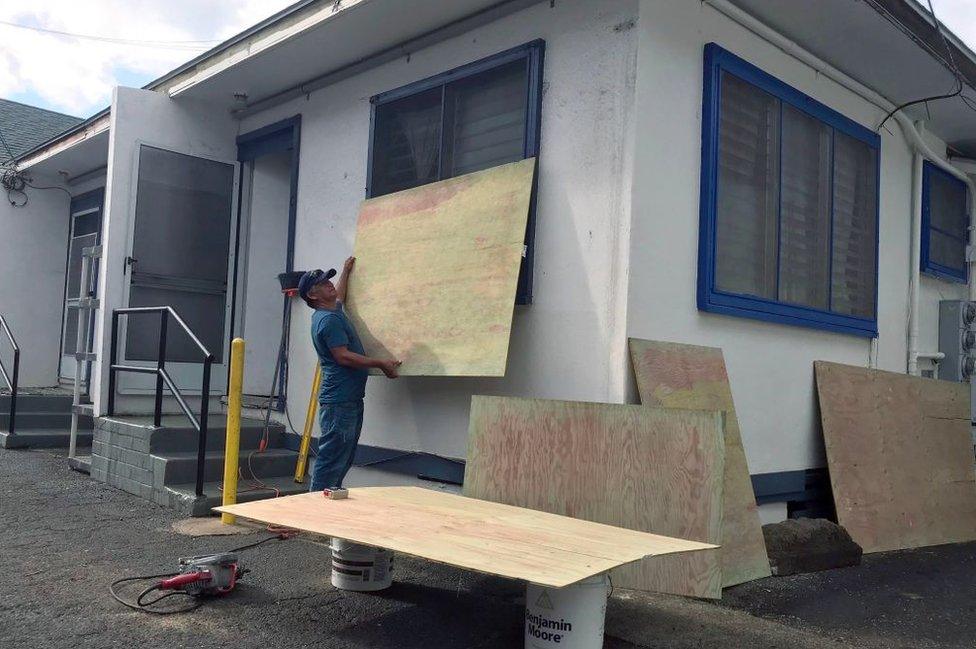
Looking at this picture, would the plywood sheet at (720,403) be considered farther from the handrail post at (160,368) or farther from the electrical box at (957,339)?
the electrical box at (957,339)

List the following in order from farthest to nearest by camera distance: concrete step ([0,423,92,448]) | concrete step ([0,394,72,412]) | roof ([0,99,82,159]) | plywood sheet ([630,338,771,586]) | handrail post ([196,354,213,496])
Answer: roof ([0,99,82,159]), concrete step ([0,394,72,412]), concrete step ([0,423,92,448]), handrail post ([196,354,213,496]), plywood sheet ([630,338,771,586])

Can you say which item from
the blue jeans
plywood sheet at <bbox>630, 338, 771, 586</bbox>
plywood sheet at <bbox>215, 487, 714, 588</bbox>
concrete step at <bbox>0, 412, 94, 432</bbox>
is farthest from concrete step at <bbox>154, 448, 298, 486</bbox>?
plywood sheet at <bbox>630, 338, 771, 586</bbox>

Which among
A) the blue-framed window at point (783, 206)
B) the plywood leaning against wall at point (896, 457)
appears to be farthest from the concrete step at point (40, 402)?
the plywood leaning against wall at point (896, 457)

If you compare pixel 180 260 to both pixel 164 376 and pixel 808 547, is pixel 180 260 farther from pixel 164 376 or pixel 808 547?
pixel 808 547

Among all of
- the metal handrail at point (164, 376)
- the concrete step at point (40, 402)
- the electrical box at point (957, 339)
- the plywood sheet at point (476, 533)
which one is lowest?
the plywood sheet at point (476, 533)

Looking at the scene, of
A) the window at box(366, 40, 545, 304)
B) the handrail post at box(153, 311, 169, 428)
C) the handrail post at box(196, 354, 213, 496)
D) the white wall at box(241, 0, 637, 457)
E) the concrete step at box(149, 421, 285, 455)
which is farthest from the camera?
the concrete step at box(149, 421, 285, 455)

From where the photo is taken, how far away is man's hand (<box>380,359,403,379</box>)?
5430 millimetres

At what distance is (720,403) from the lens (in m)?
5.09

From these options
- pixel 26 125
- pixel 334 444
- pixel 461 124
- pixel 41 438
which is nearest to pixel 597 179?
pixel 461 124

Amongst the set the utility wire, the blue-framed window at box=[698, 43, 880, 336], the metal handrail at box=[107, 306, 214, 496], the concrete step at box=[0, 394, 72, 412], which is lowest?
the concrete step at box=[0, 394, 72, 412]

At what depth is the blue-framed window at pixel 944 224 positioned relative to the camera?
7625mm

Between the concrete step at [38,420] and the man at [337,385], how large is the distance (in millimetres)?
4572

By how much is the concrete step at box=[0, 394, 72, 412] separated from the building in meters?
2.45

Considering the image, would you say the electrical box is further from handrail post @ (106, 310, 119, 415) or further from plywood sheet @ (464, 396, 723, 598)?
handrail post @ (106, 310, 119, 415)
